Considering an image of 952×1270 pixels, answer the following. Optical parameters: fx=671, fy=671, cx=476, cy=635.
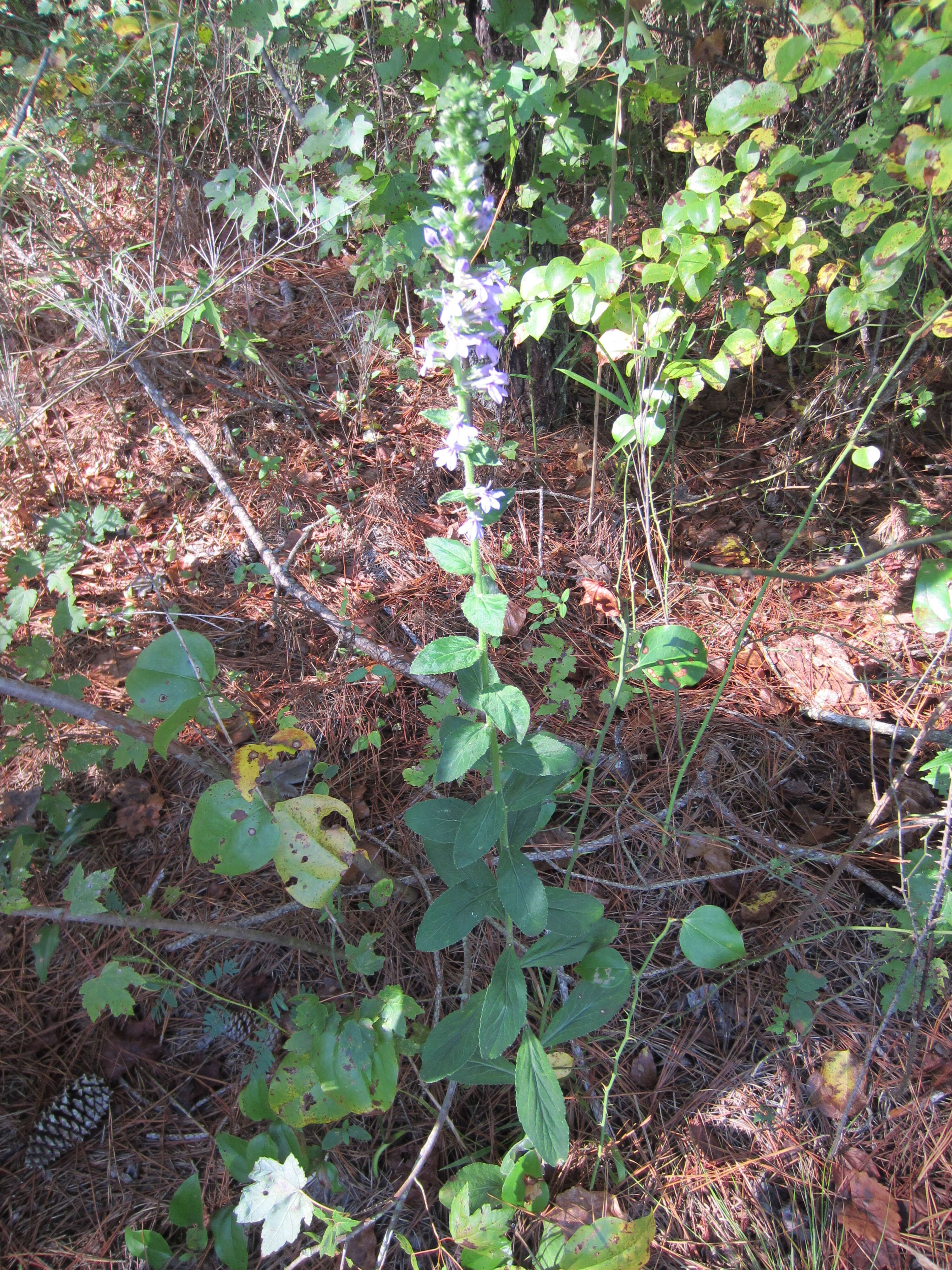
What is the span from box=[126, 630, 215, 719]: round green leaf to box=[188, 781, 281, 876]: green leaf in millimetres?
278

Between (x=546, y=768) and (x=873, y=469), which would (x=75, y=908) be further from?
(x=873, y=469)

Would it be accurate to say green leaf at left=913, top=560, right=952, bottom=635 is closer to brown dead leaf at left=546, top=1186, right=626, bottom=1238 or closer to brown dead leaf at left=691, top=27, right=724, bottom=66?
brown dead leaf at left=546, top=1186, right=626, bottom=1238

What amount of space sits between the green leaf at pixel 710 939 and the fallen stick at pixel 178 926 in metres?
0.97

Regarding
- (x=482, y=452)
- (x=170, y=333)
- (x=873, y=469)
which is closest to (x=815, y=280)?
(x=873, y=469)

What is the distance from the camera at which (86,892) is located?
156 cm

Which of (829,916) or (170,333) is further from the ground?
(170,333)

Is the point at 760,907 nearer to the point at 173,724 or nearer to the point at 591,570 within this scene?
the point at 591,570

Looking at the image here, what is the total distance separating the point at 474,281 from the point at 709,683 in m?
1.61

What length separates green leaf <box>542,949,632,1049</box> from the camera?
5.09ft

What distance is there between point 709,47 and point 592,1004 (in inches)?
114

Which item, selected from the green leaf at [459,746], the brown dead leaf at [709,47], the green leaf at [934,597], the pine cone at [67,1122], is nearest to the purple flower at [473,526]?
the green leaf at [459,746]

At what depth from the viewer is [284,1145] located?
1.53 meters

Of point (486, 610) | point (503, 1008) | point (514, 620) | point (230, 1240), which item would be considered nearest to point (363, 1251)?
point (230, 1240)

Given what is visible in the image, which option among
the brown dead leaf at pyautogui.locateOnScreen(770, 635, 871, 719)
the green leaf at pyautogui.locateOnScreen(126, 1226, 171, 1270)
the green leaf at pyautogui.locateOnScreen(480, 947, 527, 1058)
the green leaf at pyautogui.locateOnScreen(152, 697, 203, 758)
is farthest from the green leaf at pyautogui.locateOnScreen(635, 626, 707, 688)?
the green leaf at pyautogui.locateOnScreen(126, 1226, 171, 1270)
